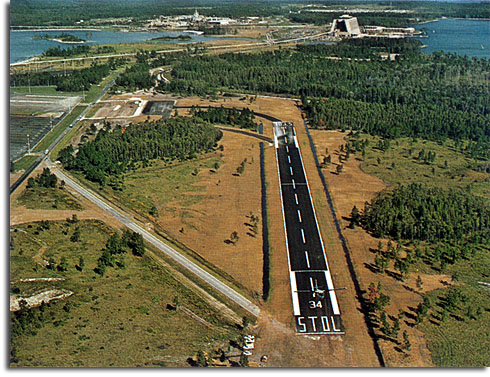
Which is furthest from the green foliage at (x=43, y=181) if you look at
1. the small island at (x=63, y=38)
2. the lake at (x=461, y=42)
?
the lake at (x=461, y=42)

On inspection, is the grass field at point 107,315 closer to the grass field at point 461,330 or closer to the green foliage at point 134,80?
the grass field at point 461,330

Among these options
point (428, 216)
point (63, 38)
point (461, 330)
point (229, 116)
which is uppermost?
point (63, 38)

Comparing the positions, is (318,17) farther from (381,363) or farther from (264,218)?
(381,363)

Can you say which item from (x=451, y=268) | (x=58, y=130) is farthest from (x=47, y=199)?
(x=451, y=268)

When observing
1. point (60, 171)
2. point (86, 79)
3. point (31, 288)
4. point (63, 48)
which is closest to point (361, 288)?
point (31, 288)

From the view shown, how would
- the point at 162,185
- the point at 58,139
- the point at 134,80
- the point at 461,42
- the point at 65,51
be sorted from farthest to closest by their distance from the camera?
the point at 461,42 < the point at 65,51 < the point at 134,80 < the point at 58,139 < the point at 162,185

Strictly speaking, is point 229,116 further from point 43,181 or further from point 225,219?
point 225,219
